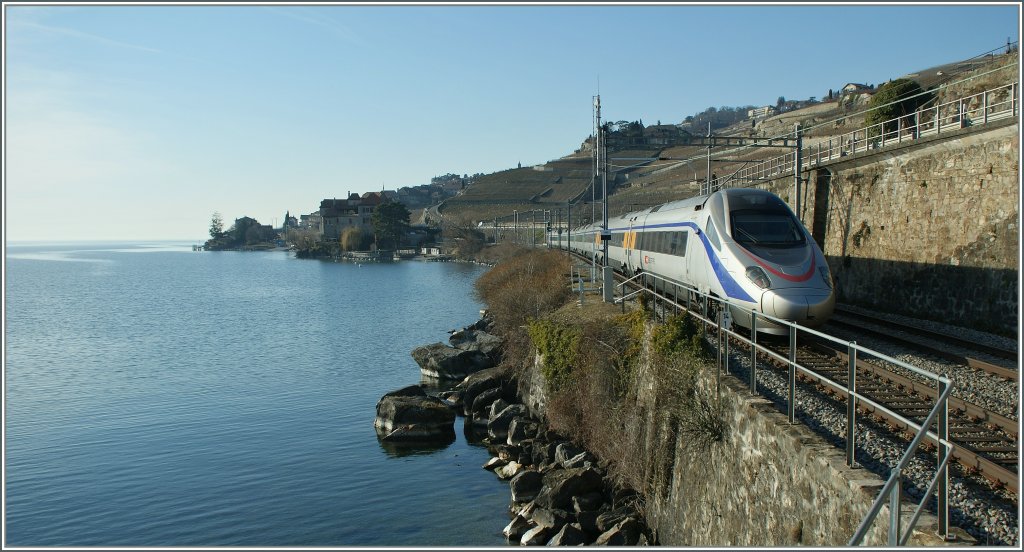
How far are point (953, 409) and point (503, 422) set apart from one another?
1634 cm

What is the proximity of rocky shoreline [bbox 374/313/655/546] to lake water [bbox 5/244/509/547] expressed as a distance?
0.71 meters

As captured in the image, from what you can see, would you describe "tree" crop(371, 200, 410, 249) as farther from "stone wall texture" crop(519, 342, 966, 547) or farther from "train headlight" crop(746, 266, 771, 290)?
"train headlight" crop(746, 266, 771, 290)

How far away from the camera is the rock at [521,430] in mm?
23625

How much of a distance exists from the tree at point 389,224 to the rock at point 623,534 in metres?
135

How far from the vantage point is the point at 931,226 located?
21688 millimetres

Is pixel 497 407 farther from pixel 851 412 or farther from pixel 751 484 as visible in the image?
pixel 851 412

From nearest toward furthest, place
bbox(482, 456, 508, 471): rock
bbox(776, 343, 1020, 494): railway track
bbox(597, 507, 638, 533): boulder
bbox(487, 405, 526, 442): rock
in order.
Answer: bbox(776, 343, 1020, 494): railway track → bbox(597, 507, 638, 533): boulder → bbox(482, 456, 508, 471): rock → bbox(487, 405, 526, 442): rock

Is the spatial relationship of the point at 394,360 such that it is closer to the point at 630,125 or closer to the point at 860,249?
the point at 630,125

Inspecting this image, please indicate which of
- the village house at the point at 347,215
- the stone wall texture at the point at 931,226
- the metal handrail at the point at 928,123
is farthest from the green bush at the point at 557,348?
the village house at the point at 347,215

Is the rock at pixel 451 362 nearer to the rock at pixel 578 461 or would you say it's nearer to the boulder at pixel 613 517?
the rock at pixel 578 461

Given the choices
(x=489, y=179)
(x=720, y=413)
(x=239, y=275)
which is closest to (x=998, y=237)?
(x=720, y=413)

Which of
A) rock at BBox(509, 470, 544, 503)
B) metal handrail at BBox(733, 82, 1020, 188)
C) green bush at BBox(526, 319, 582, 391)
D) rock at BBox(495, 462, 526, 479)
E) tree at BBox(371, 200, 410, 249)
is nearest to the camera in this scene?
rock at BBox(509, 470, 544, 503)

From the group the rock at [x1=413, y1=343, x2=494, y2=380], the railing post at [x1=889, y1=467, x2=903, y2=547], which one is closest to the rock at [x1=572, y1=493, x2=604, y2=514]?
the railing post at [x1=889, y1=467, x2=903, y2=547]

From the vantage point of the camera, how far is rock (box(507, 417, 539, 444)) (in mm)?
23625
